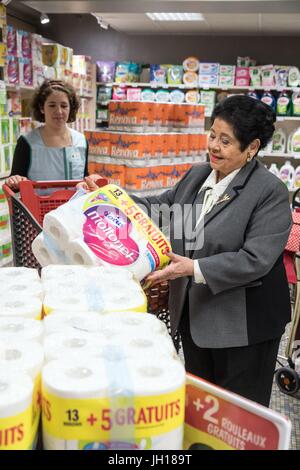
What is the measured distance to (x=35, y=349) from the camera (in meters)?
0.94

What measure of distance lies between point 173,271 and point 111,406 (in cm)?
84

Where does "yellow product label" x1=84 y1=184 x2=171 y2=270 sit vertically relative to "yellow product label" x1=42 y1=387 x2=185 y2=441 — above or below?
above

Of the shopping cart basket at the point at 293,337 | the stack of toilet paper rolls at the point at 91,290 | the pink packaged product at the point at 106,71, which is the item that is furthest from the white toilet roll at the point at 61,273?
the pink packaged product at the point at 106,71

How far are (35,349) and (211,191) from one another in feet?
3.65

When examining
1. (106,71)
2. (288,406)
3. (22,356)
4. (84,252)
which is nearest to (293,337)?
(288,406)

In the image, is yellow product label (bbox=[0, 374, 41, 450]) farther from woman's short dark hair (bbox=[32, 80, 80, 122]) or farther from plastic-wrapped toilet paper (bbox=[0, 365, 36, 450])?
woman's short dark hair (bbox=[32, 80, 80, 122])

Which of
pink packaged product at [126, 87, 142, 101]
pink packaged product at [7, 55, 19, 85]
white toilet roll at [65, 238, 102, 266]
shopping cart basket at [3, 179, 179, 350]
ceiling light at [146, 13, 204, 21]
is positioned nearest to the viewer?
white toilet roll at [65, 238, 102, 266]

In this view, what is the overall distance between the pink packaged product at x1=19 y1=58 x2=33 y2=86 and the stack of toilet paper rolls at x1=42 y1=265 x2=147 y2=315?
12.7ft

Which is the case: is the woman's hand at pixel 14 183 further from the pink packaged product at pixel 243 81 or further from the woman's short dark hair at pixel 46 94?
the pink packaged product at pixel 243 81

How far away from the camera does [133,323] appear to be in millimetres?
1062

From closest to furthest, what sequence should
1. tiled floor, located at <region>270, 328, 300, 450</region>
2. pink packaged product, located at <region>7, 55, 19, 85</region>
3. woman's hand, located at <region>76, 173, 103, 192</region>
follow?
woman's hand, located at <region>76, 173, 103, 192</region> → tiled floor, located at <region>270, 328, 300, 450</region> → pink packaged product, located at <region>7, 55, 19, 85</region>

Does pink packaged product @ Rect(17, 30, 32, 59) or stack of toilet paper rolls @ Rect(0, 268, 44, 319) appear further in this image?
pink packaged product @ Rect(17, 30, 32, 59)

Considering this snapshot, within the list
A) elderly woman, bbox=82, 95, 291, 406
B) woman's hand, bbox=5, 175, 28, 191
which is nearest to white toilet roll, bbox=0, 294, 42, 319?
elderly woman, bbox=82, 95, 291, 406

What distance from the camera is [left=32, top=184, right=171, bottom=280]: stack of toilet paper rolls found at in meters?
1.55
